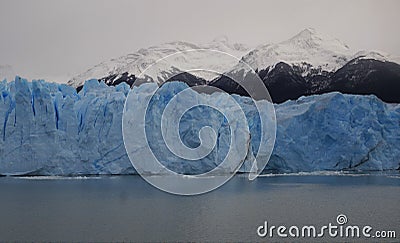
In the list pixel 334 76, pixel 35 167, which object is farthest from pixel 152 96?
pixel 334 76

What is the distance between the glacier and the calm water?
189cm

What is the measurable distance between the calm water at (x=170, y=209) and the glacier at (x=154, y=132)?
6.19 ft

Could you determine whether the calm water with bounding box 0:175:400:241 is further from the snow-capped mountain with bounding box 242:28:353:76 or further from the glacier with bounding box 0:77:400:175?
the snow-capped mountain with bounding box 242:28:353:76

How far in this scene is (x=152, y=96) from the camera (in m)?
23.9

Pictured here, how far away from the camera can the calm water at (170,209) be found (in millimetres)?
10859

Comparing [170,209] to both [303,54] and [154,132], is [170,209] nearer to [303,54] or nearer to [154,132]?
[154,132]

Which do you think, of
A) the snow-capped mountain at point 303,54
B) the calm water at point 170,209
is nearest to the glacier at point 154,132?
the calm water at point 170,209

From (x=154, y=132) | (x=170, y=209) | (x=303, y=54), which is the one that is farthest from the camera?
(x=303, y=54)

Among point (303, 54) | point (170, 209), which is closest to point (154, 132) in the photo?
point (170, 209)

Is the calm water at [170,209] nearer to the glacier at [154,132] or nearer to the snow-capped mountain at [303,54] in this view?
the glacier at [154,132]

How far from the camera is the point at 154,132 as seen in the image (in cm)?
2331

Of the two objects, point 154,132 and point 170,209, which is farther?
point 154,132

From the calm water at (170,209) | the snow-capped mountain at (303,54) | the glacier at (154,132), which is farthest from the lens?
the snow-capped mountain at (303,54)

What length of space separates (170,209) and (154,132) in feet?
30.9
